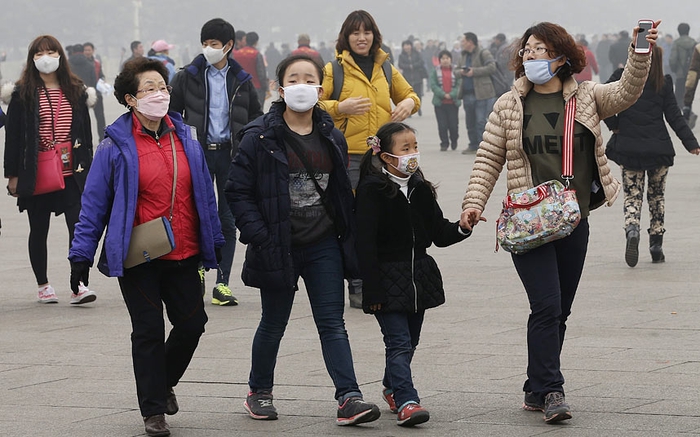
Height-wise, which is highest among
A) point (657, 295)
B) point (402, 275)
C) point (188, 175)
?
point (188, 175)

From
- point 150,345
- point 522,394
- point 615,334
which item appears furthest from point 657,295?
point 150,345

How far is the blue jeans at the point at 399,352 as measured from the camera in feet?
20.3

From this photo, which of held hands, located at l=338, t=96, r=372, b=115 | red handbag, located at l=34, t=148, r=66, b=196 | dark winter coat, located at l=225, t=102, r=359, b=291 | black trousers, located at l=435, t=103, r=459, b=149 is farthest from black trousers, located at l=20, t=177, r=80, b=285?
black trousers, located at l=435, t=103, r=459, b=149

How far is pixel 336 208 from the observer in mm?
6383

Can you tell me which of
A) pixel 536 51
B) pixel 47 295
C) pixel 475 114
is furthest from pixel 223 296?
pixel 475 114

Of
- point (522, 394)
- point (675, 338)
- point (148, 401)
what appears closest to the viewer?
point (148, 401)

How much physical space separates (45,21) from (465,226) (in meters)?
70.2

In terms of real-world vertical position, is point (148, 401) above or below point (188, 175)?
below

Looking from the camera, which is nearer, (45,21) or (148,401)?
(148,401)

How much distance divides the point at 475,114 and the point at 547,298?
55.2 ft

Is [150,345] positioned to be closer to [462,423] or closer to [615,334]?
[462,423]

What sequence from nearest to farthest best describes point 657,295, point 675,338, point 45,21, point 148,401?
point 148,401 < point 675,338 < point 657,295 < point 45,21

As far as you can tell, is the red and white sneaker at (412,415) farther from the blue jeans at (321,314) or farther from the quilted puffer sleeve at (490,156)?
the quilted puffer sleeve at (490,156)

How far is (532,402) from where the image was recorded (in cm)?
636
